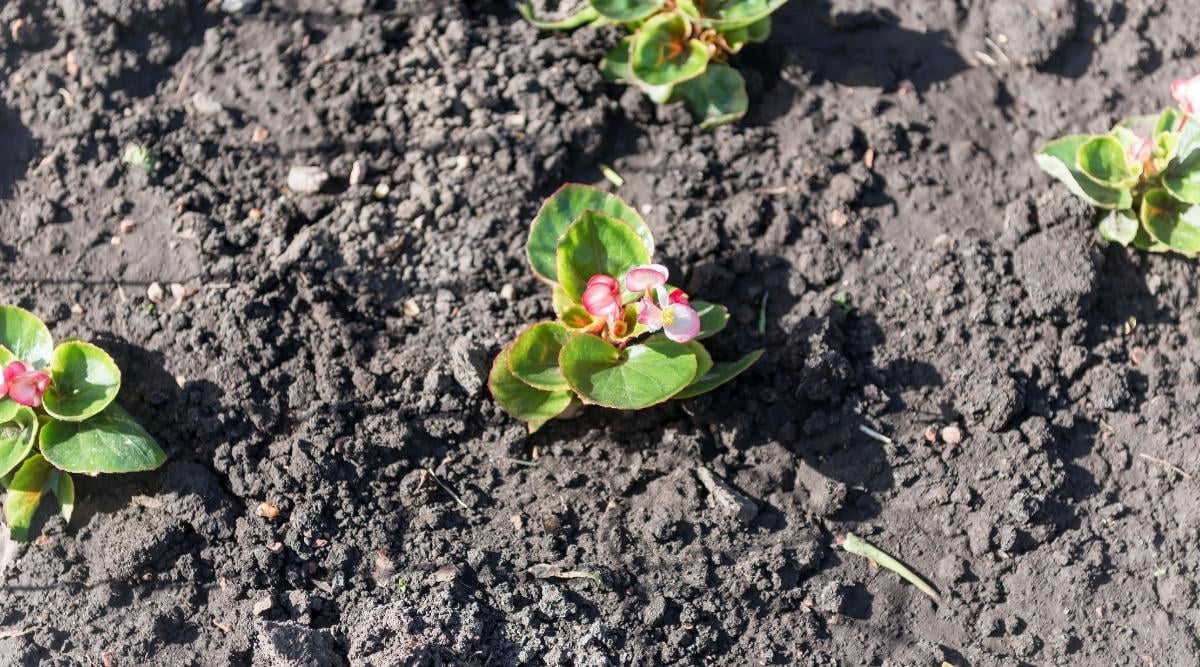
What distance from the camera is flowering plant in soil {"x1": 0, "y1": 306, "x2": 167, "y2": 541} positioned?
9.89ft

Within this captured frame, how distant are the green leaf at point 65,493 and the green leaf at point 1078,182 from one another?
3.02m

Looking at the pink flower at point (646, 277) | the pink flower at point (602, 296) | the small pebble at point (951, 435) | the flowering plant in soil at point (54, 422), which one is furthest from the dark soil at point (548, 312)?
the pink flower at point (646, 277)

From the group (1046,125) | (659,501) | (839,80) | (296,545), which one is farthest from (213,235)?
(1046,125)

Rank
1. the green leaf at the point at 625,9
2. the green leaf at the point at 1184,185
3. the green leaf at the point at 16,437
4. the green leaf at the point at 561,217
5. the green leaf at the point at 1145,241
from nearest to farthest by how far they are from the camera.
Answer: the green leaf at the point at 16,437, the green leaf at the point at 561,217, the green leaf at the point at 1184,185, the green leaf at the point at 1145,241, the green leaf at the point at 625,9

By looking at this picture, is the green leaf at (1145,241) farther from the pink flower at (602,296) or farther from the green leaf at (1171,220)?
the pink flower at (602,296)

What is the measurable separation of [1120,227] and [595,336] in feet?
5.63

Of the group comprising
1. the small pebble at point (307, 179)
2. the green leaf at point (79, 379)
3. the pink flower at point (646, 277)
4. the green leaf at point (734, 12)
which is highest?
the green leaf at point (734, 12)

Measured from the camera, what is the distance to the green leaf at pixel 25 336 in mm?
3174

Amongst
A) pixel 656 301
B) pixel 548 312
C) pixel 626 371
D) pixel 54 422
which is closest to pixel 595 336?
pixel 626 371

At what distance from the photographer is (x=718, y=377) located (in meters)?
3.17

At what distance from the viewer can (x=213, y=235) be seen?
3451 mm

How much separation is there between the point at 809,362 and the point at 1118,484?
978 mm

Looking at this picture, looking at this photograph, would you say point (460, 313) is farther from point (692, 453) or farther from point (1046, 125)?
point (1046, 125)

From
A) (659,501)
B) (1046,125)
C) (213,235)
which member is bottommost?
(659,501)
